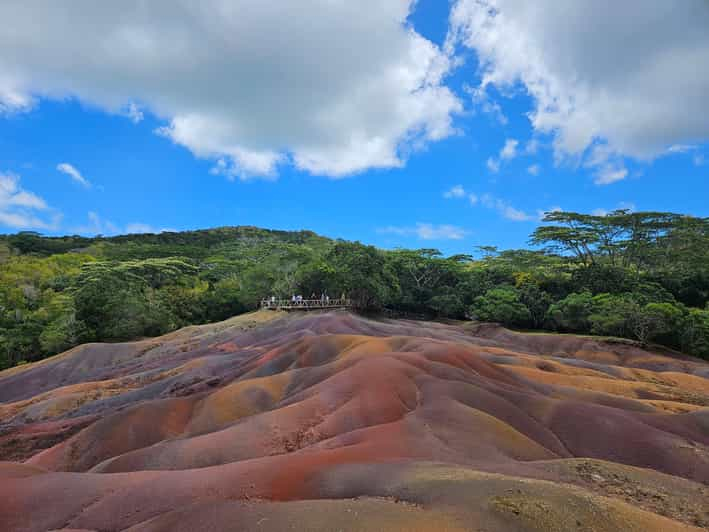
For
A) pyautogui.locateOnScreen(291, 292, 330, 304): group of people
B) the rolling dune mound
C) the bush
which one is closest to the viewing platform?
pyautogui.locateOnScreen(291, 292, 330, 304): group of people

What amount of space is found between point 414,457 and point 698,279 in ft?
181

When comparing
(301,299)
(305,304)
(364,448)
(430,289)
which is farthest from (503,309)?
(364,448)

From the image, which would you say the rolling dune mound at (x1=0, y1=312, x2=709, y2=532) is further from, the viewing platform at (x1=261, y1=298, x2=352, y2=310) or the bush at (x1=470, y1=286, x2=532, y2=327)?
the viewing platform at (x1=261, y1=298, x2=352, y2=310)

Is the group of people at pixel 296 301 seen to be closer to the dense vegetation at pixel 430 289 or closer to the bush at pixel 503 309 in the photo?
the dense vegetation at pixel 430 289

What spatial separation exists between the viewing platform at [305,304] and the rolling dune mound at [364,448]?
88.3ft

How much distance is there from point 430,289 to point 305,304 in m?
20.6

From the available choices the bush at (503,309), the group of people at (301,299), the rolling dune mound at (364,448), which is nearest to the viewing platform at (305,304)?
the group of people at (301,299)

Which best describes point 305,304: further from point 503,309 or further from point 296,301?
point 503,309

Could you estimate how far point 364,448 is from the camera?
1106cm

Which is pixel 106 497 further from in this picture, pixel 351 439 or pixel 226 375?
pixel 226 375

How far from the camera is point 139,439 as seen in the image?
17.0 meters

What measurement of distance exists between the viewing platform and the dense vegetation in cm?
225

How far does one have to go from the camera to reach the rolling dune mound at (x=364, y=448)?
23.5 feet

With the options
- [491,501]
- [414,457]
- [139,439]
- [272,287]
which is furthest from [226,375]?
[272,287]
